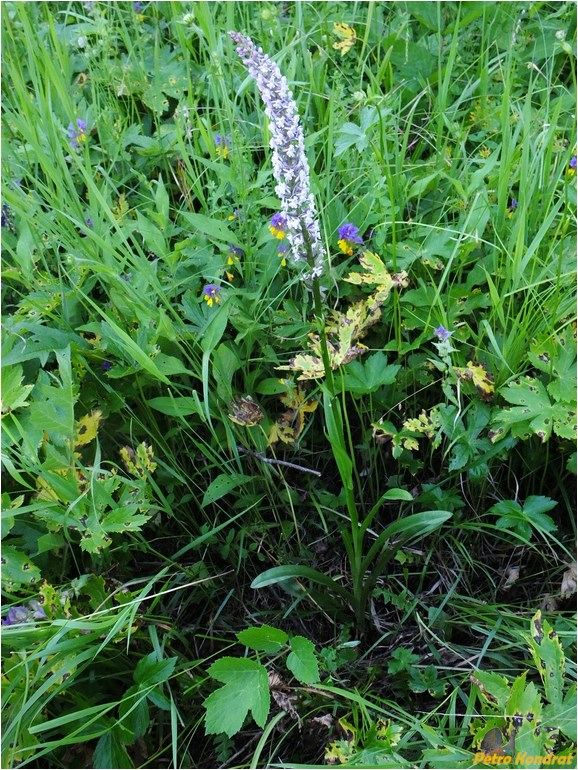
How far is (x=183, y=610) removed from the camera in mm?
1564

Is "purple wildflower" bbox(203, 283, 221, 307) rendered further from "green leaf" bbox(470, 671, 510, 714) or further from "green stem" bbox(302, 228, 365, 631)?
"green leaf" bbox(470, 671, 510, 714)

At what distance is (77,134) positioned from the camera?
1962mm

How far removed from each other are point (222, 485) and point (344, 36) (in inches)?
60.5

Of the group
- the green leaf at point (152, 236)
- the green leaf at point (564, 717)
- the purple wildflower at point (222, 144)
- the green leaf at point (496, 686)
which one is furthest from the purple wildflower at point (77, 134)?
the green leaf at point (564, 717)

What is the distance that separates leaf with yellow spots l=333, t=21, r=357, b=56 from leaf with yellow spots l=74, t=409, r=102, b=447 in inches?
55.9

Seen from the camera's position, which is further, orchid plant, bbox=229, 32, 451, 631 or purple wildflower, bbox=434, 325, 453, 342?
purple wildflower, bbox=434, 325, 453, 342

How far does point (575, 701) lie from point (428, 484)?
567 millimetres

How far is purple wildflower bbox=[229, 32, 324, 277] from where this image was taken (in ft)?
3.49

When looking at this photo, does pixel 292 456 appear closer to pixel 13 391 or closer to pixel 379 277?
pixel 379 277

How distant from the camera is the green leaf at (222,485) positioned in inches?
59.7


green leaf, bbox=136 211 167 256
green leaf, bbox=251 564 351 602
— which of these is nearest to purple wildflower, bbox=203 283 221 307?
green leaf, bbox=136 211 167 256

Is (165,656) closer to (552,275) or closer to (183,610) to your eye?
(183,610)

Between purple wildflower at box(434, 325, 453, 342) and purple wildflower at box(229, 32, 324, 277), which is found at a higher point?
purple wildflower at box(229, 32, 324, 277)

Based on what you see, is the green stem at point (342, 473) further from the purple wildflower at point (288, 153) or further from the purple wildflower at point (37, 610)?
the purple wildflower at point (37, 610)
